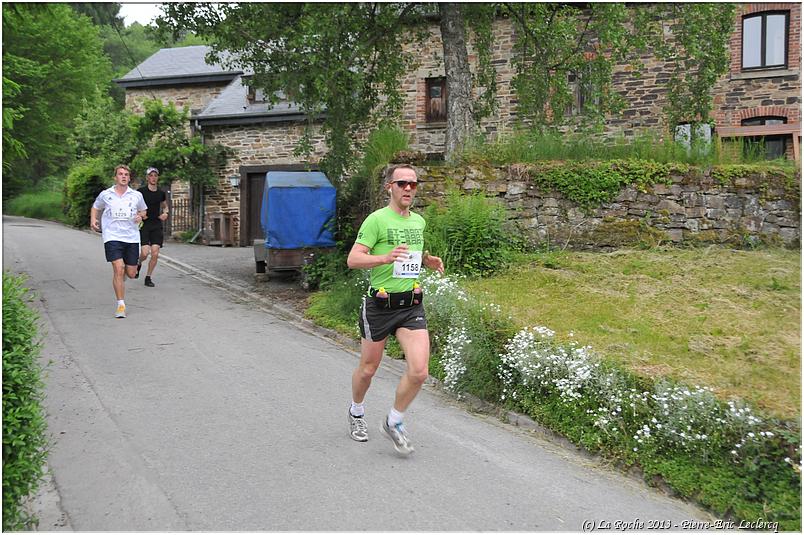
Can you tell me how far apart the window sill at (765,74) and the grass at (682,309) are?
1041 centimetres

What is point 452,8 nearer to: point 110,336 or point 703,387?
point 110,336

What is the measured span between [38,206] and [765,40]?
119ft

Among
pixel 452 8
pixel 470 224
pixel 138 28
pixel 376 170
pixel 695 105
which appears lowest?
pixel 470 224

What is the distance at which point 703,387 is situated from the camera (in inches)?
209

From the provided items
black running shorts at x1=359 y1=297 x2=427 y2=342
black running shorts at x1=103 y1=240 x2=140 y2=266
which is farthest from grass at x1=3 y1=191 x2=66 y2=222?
black running shorts at x1=359 y1=297 x2=427 y2=342

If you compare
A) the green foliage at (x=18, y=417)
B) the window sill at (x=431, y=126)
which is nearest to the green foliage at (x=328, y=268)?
the green foliage at (x=18, y=417)

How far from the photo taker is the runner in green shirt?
17.0ft

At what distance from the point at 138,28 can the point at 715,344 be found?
2773 inches

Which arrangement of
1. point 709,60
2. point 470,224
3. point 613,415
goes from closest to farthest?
point 613,415 → point 470,224 → point 709,60

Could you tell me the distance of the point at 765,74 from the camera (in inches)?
762

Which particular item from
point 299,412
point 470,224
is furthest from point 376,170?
point 299,412

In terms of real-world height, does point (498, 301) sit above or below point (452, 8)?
below

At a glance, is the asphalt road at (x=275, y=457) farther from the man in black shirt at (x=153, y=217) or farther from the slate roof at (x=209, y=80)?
the slate roof at (x=209, y=80)

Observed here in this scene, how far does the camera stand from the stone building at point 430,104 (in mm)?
19188
